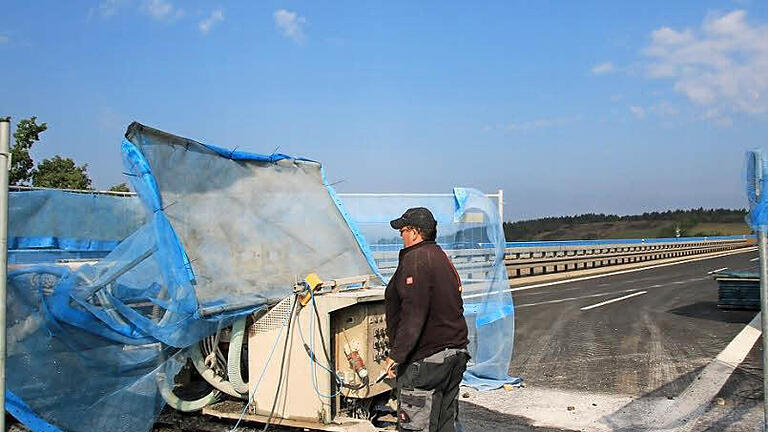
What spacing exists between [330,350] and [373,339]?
45 centimetres

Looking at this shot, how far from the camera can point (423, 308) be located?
500 centimetres

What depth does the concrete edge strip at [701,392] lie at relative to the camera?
24.4ft

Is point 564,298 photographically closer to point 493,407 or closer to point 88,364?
point 493,407

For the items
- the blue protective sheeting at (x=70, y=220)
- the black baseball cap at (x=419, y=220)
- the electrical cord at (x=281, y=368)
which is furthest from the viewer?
the blue protective sheeting at (x=70, y=220)

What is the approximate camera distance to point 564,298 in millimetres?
20609

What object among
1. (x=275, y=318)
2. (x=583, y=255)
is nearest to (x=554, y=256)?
(x=583, y=255)

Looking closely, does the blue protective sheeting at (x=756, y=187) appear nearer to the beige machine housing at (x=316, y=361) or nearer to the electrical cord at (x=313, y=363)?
the beige machine housing at (x=316, y=361)

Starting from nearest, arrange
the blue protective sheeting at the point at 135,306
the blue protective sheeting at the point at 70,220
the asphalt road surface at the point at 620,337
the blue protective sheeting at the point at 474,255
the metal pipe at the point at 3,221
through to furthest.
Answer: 1. the metal pipe at the point at 3,221
2. the blue protective sheeting at the point at 135,306
3. the blue protective sheeting at the point at 70,220
4. the blue protective sheeting at the point at 474,255
5. the asphalt road surface at the point at 620,337

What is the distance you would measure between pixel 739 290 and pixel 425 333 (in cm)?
1539

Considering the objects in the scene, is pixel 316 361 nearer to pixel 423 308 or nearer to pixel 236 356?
pixel 236 356

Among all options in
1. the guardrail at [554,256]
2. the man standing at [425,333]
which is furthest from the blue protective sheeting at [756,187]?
the guardrail at [554,256]

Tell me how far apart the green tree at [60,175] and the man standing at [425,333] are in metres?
17.3

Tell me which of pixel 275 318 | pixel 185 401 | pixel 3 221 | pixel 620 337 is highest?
pixel 3 221

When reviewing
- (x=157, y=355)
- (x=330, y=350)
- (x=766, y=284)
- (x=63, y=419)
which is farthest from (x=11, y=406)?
(x=766, y=284)
